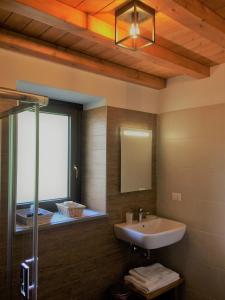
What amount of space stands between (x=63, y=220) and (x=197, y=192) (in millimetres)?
1321

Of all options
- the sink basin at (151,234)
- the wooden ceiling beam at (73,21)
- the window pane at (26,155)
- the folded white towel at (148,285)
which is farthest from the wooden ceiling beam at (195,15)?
the folded white towel at (148,285)

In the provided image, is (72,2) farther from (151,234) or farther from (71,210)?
(151,234)

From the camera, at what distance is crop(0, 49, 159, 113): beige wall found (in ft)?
6.25

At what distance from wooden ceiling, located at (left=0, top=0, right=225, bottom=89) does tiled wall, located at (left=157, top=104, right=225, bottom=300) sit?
1.71ft

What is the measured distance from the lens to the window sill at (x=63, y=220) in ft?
6.28

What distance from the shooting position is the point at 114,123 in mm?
2529

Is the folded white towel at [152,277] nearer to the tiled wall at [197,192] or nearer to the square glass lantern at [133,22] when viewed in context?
the tiled wall at [197,192]

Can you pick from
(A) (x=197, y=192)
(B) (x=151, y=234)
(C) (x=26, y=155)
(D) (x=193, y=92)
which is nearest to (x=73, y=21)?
(C) (x=26, y=155)

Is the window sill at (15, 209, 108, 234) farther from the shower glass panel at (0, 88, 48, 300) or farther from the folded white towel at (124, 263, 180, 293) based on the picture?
the folded white towel at (124, 263, 180, 293)

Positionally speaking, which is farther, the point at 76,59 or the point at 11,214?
the point at 76,59

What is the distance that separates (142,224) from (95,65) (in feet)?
5.29

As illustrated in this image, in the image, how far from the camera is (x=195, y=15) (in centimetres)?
141

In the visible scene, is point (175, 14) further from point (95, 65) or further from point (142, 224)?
point (142, 224)

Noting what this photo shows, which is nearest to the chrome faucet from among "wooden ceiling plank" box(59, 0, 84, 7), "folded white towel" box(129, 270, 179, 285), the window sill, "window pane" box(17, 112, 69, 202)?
the window sill
